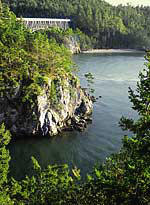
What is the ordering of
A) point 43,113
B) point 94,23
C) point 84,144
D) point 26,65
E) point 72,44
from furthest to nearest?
1. point 94,23
2. point 72,44
3. point 26,65
4. point 43,113
5. point 84,144

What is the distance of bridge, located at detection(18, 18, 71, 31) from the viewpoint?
556 feet

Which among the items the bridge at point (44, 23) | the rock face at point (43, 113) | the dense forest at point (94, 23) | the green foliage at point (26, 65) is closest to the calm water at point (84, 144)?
the rock face at point (43, 113)

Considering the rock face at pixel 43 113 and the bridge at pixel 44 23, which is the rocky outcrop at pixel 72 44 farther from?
the rock face at pixel 43 113

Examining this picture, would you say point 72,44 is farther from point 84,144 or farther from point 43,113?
point 84,144

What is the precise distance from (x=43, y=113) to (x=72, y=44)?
11626 centimetres

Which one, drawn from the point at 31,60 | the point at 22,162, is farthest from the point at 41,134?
the point at 31,60

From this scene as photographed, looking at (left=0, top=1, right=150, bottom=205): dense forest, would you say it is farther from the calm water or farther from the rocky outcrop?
the rocky outcrop

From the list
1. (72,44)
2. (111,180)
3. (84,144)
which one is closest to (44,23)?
(72,44)

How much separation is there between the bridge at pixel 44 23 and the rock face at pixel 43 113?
382 feet

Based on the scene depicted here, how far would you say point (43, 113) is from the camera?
54.0 meters

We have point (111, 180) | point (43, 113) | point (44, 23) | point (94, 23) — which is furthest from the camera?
point (94, 23)

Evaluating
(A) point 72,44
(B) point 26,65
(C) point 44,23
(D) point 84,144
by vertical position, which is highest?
(C) point 44,23

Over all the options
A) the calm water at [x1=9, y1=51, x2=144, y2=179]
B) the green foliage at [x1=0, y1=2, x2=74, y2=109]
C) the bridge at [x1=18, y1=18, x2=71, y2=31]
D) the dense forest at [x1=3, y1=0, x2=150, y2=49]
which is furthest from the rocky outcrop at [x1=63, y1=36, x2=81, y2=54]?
the green foliage at [x1=0, y1=2, x2=74, y2=109]

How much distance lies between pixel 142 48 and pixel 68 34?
5615 centimetres
